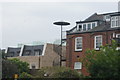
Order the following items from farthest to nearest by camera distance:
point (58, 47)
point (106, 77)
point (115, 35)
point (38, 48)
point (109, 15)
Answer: point (38, 48) < point (58, 47) < point (109, 15) < point (115, 35) < point (106, 77)

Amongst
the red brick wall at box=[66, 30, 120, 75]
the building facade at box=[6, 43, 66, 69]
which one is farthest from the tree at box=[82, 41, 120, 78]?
the building facade at box=[6, 43, 66, 69]

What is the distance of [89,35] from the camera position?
37906mm

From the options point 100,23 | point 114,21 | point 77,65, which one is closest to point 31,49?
point 77,65

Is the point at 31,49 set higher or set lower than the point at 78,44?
lower

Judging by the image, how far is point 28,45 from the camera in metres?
51.2

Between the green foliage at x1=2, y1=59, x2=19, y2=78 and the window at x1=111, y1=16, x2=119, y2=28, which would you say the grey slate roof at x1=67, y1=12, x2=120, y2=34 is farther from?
the green foliage at x1=2, y1=59, x2=19, y2=78

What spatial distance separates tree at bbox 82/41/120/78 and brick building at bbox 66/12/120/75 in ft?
35.2

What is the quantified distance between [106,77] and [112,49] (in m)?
3.21

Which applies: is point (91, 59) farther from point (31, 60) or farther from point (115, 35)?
point (31, 60)

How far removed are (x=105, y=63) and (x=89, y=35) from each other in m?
14.6

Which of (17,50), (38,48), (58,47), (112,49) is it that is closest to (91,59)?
(112,49)

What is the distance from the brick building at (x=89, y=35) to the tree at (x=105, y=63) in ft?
35.2

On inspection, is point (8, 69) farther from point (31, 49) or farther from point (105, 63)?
point (31, 49)

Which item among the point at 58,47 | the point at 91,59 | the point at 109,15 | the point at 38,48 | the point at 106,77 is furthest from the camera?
the point at 38,48
